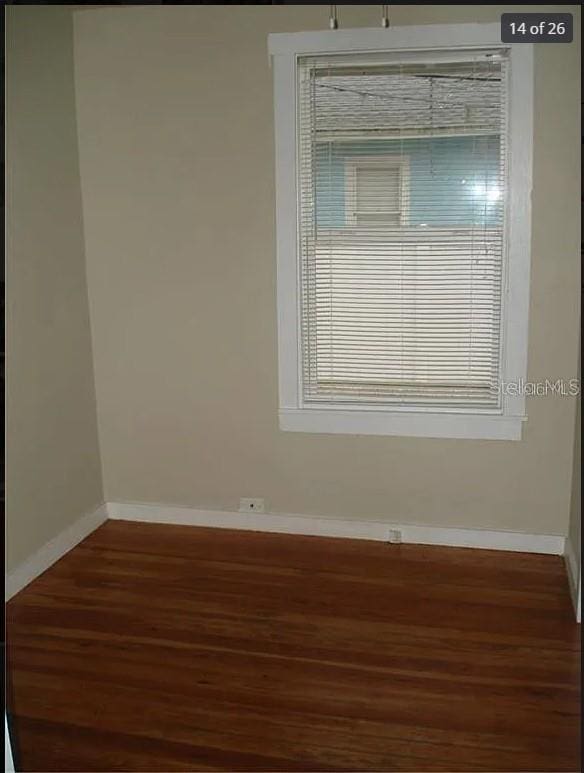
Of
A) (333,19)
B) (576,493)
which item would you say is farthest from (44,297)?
(576,493)

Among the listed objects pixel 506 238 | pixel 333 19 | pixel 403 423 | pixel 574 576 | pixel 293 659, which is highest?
pixel 333 19

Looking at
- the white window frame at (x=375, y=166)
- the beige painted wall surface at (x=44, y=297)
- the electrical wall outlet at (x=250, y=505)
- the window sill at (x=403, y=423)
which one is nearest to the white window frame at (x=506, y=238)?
the window sill at (x=403, y=423)

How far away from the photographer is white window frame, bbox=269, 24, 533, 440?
2941 mm

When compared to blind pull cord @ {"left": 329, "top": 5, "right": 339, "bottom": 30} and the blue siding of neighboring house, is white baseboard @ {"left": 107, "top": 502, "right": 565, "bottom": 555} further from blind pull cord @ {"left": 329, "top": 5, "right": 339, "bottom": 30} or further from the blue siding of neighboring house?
blind pull cord @ {"left": 329, "top": 5, "right": 339, "bottom": 30}

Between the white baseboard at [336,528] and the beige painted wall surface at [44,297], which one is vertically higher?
the beige painted wall surface at [44,297]

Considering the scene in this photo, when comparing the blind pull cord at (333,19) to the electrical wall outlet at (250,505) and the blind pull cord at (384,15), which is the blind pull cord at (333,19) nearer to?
the blind pull cord at (384,15)

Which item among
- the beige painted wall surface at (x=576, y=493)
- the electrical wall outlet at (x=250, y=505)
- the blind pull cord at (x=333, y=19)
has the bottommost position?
the electrical wall outlet at (x=250, y=505)

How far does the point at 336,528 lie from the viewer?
3.42m

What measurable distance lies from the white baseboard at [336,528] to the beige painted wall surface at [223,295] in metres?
0.04

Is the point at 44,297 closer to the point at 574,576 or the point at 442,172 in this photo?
the point at 442,172

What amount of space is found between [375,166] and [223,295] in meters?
0.86

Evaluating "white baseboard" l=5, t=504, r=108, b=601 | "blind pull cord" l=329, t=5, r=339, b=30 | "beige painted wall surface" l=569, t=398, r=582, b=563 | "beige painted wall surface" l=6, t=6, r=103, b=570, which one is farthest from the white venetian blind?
"white baseboard" l=5, t=504, r=108, b=601

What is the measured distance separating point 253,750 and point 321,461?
1517mm

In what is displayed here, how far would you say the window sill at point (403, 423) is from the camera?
317 cm
